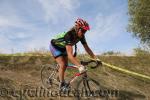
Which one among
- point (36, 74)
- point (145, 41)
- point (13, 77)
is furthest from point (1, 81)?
point (145, 41)

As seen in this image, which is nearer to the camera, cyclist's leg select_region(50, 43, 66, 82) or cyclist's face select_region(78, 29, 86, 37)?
cyclist's face select_region(78, 29, 86, 37)

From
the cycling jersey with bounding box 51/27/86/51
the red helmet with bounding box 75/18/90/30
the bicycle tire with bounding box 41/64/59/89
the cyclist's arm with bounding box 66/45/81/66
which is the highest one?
the red helmet with bounding box 75/18/90/30

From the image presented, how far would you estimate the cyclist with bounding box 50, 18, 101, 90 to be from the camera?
10.2 meters

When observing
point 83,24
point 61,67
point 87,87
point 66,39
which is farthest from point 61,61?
point 83,24

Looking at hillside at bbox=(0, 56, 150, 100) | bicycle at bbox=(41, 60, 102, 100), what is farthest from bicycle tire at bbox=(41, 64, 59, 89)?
hillside at bbox=(0, 56, 150, 100)

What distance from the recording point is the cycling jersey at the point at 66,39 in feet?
34.4

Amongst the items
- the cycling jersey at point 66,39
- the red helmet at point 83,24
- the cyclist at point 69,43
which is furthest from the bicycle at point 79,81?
the red helmet at point 83,24

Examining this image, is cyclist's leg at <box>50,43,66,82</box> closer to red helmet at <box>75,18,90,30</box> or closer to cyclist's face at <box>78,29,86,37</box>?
cyclist's face at <box>78,29,86,37</box>

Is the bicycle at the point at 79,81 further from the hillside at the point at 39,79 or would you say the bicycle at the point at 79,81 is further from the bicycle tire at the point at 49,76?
the hillside at the point at 39,79

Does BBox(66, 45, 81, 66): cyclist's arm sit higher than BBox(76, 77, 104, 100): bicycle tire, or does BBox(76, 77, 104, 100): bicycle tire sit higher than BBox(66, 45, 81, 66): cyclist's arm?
BBox(66, 45, 81, 66): cyclist's arm

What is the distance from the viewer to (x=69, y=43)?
34.1ft

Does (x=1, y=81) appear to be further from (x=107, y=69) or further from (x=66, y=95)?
(x=107, y=69)

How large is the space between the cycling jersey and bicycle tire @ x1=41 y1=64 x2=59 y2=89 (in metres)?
1.28

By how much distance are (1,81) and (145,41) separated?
23635 millimetres
